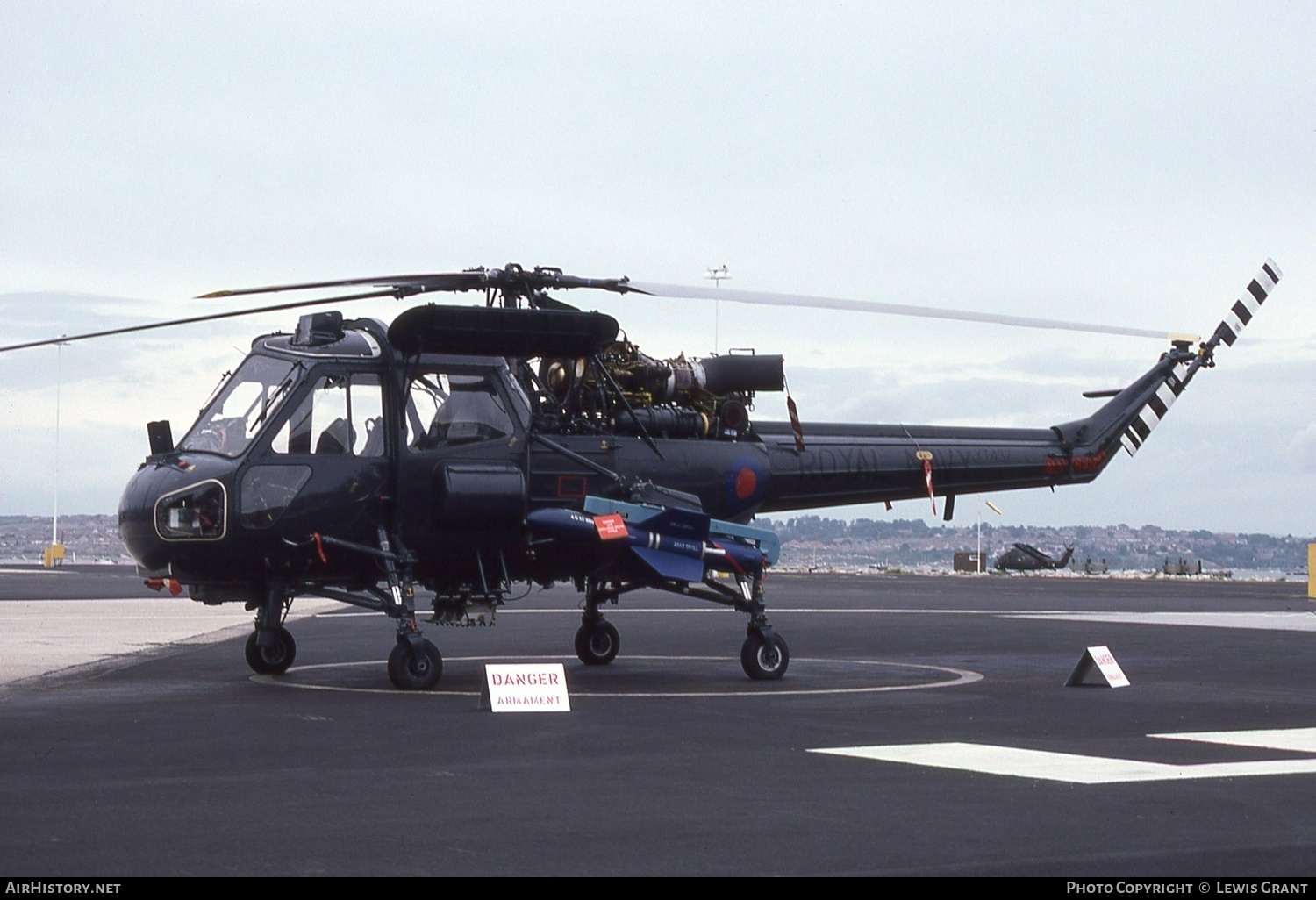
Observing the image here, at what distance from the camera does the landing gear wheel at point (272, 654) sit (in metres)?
19.1

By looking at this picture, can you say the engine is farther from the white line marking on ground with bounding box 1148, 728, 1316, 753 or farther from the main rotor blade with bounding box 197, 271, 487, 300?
the white line marking on ground with bounding box 1148, 728, 1316, 753

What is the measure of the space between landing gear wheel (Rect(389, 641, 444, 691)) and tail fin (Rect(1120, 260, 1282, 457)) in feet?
40.8

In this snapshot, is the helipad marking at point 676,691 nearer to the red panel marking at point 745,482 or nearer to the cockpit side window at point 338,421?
the cockpit side window at point 338,421

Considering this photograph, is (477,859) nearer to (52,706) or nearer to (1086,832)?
(1086,832)

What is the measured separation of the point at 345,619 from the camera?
33.4 meters

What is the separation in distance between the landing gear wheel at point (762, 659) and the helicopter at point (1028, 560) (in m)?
67.8

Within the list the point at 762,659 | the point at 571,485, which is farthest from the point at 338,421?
the point at 762,659

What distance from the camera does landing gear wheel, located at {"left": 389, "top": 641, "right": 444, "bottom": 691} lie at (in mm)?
17203

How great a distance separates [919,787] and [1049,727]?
162 inches

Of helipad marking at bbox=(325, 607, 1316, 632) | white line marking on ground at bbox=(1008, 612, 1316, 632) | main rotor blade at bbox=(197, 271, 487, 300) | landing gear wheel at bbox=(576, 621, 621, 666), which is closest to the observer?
main rotor blade at bbox=(197, 271, 487, 300)

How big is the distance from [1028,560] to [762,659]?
6868 cm

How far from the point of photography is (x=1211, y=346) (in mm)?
25125

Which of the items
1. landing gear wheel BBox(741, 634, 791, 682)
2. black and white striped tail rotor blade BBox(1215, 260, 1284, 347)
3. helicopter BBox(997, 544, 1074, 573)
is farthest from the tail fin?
helicopter BBox(997, 544, 1074, 573)

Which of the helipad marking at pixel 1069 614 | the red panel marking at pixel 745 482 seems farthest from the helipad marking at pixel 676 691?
the helipad marking at pixel 1069 614
